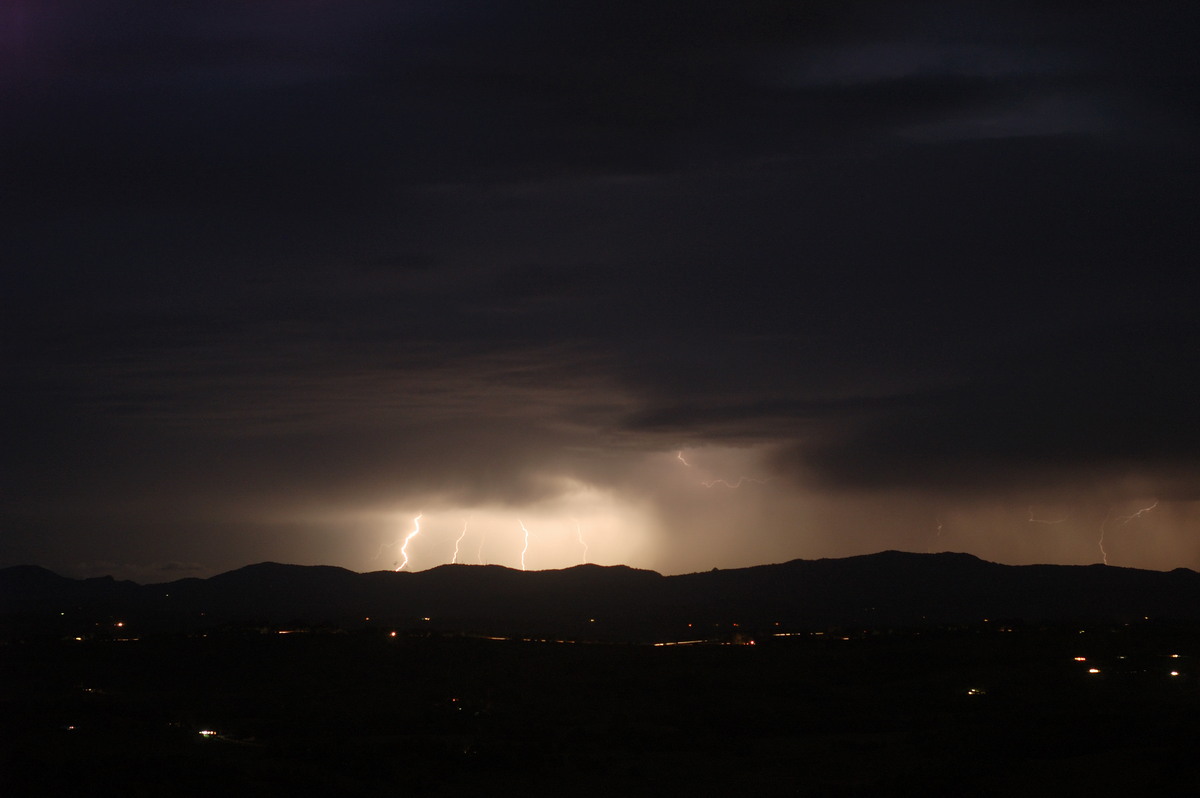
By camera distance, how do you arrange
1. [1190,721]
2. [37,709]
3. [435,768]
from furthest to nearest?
[37,709], [1190,721], [435,768]

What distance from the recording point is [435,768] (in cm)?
4434

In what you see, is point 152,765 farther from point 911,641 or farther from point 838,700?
point 911,641

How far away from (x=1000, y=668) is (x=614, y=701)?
22853 mm

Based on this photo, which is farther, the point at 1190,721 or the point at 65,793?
the point at 1190,721

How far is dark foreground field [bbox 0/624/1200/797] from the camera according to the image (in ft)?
133

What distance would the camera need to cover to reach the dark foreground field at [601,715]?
40594 mm

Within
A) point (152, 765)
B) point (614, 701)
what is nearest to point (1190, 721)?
point (614, 701)

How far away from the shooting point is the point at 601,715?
60.5 meters

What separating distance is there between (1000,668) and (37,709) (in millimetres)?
51236

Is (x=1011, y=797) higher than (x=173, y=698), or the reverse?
(x=173, y=698)

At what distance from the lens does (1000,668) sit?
6969 cm

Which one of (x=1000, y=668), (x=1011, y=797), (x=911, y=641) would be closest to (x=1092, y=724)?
(x=1011, y=797)

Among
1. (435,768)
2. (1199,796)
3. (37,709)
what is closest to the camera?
(1199,796)

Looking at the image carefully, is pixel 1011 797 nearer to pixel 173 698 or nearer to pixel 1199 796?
pixel 1199 796
